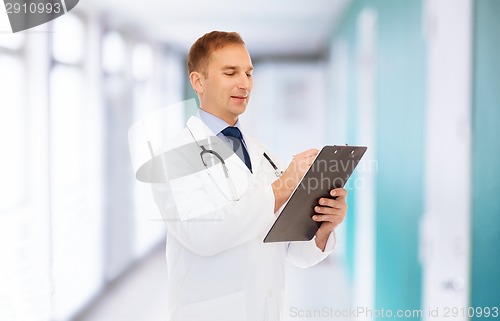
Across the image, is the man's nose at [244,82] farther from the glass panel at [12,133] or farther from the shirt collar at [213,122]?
the glass panel at [12,133]

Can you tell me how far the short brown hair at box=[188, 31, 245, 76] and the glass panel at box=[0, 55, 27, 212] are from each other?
97 centimetres

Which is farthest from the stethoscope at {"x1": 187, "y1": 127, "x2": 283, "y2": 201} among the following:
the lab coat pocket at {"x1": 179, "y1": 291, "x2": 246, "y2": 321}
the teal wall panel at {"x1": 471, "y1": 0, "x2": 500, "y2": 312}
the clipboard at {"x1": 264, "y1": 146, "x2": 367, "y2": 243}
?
the teal wall panel at {"x1": 471, "y1": 0, "x2": 500, "y2": 312}

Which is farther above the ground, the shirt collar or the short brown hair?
the short brown hair

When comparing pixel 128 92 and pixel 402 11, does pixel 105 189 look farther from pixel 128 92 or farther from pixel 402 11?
pixel 402 11

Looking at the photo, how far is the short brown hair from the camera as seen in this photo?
1336 mm

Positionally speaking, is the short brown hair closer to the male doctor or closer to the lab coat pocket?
the male doctor

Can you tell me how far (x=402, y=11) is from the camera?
2139 millimetres

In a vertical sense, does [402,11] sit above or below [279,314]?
above

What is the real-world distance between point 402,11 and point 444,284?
1.02 m

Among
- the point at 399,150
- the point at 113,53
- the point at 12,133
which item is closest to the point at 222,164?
the point at 399,150

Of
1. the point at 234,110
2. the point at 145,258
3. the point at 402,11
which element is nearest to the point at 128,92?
the point at 145,258

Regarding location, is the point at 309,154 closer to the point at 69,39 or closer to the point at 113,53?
the point at 69,39

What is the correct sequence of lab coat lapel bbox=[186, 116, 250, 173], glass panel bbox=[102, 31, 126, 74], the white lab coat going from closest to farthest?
1. the white lab coat
2. lab coat lapel bbox=[186, 116, 250, 173]
3. glass panel bbox=[102, 31, 126, 74]

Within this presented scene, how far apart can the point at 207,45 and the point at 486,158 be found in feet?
2.65
